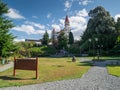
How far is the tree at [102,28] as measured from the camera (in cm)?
5412

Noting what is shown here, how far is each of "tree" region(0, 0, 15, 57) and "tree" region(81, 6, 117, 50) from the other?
34241 mm

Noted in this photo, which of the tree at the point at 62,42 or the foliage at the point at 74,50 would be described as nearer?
the foliage at the point at 74,50

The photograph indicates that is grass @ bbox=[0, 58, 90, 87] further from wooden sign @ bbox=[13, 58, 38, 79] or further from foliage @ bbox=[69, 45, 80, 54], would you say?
foliage @ bbox=[69, 45, 80, 54]

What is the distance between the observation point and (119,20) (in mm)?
57000

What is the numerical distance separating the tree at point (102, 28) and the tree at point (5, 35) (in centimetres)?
3424

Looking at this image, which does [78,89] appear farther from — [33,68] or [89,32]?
[89,32]

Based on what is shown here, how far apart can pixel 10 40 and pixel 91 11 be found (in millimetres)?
44497

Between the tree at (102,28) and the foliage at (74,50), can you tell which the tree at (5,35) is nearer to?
the tree at (102,28)

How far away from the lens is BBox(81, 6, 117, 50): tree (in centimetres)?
5412

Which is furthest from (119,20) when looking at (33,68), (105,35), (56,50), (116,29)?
(33,68)

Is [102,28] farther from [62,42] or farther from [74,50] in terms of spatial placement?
[62,42]

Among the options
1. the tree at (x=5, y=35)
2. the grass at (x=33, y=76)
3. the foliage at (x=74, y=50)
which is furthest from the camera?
the foliage at (x=74, y=50)

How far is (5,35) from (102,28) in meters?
38.8

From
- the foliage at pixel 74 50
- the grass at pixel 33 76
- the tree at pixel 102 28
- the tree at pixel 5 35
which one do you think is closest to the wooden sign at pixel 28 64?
the grass at pixel 33 76
